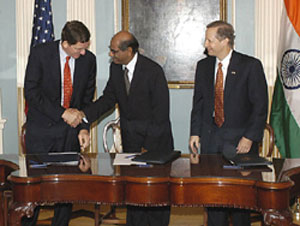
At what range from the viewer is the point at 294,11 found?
525cm

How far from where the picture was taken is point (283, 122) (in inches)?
208

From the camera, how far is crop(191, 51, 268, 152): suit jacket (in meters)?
3.91

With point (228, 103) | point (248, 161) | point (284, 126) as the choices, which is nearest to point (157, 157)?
point (248, 161)

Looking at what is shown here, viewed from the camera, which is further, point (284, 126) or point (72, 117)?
point (284, 126)

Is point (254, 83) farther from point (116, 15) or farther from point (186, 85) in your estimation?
point (116, 15)

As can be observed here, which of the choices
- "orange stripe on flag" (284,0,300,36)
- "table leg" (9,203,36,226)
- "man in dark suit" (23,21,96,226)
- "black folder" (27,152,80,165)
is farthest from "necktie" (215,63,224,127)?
"table leg" (9,203,36,226)

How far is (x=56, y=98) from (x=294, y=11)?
8.91ft

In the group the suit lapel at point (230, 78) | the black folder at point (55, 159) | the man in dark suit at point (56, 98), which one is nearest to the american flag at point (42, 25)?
the man in dark suit at point (56, 98)

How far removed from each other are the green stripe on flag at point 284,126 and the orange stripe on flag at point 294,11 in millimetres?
592

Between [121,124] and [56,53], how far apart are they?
0.84 metres

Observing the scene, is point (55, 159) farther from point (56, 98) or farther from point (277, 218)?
point (277, 218)

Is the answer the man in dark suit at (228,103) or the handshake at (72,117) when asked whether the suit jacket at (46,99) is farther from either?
the man in dark suit at (228,103)

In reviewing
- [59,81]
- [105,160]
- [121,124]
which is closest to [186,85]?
[121,124]

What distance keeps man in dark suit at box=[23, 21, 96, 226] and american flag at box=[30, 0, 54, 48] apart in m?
1.39
